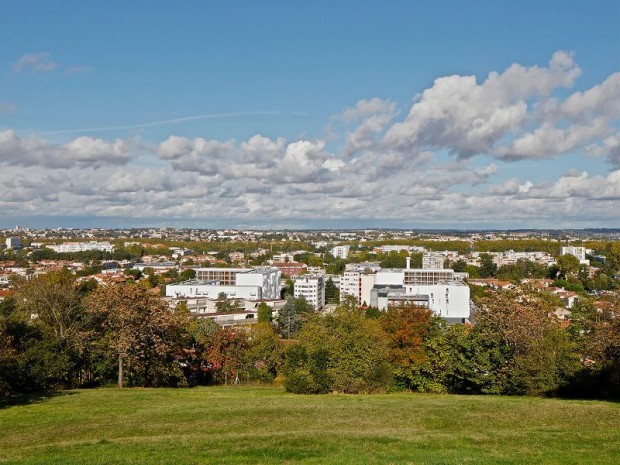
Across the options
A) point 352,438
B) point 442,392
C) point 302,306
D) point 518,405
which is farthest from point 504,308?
point 302,306

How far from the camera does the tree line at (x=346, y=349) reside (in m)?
25.9

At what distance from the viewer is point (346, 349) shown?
2908 centimetres

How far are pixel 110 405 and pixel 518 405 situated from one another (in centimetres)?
1431

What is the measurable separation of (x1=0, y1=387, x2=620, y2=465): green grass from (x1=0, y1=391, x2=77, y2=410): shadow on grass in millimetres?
409

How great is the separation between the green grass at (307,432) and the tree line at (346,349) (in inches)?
201

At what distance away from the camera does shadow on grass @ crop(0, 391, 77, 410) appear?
21.4 metres

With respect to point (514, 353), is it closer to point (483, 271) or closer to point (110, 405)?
point (110, 405)

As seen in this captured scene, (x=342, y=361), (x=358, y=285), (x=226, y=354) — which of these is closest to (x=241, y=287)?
(x=358, y=285)

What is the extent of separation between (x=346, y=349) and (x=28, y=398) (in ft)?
46.6

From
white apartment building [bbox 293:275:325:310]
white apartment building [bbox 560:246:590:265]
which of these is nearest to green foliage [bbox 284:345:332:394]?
white apartment building [bbox 293:275:325:310]

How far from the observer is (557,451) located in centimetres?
1293

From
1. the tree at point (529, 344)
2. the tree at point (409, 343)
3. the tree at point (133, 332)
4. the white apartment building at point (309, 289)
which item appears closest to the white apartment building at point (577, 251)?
the white apartment building at point (309, 289)

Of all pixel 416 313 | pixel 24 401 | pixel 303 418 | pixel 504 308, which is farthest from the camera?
pixel 416 313

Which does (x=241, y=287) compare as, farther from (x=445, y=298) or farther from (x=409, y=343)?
(x=409, y=343)
